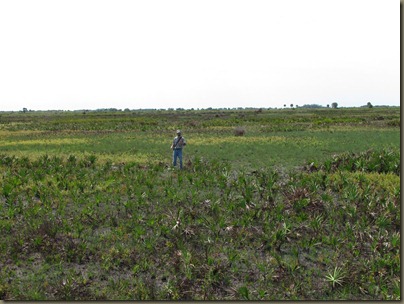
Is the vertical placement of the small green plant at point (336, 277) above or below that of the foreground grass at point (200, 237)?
below

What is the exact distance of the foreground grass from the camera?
27.5 feet

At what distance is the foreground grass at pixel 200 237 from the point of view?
838 centimetres

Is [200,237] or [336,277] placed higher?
[200,237]

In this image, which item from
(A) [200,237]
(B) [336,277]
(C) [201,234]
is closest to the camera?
(B) [336,277]

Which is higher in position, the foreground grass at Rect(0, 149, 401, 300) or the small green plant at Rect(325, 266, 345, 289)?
the foreground grass at Rect(0, 149, 401, 300)

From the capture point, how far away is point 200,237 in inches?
415

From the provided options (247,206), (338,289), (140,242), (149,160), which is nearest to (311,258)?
(338,289)

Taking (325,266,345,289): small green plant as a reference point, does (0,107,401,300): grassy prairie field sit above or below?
above

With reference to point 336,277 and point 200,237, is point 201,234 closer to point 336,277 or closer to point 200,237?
point 200,237

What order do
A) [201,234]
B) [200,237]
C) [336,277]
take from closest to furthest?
1. [336,277]
2. [200,237]
3. [201,234]

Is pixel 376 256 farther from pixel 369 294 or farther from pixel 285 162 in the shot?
pixel 285 162

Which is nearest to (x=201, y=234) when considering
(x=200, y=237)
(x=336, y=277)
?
(x=200, y=237)

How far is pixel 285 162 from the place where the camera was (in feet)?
66.5

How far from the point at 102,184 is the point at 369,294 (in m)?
10.6
